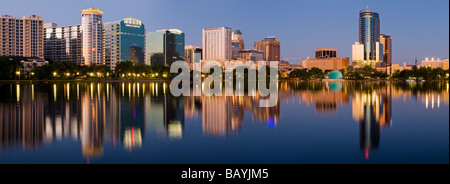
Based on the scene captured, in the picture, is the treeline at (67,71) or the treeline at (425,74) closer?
the treeline at (67,71)

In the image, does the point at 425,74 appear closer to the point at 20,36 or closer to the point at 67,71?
the point at 67,71

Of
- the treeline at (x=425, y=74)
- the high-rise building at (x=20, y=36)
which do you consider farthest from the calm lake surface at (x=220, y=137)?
the high-rise building at (x=20, y=36)

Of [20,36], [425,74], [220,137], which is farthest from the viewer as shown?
[20,36]

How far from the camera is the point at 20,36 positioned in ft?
593

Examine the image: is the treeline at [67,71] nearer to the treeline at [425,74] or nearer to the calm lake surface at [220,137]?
the calm lake surface at [220,137]

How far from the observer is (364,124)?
1880 centimetres

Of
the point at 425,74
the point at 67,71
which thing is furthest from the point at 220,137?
the point at 425,74

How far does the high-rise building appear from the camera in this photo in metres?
177

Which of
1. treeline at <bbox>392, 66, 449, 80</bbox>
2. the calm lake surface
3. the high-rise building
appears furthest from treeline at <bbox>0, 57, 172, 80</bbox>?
treeline at <bbox>392, 66, 449, 80</bbox>

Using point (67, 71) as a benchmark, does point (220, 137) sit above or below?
below

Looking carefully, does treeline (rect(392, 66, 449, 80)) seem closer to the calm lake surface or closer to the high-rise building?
the calm lake surface

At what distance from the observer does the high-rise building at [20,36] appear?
176625 mm
